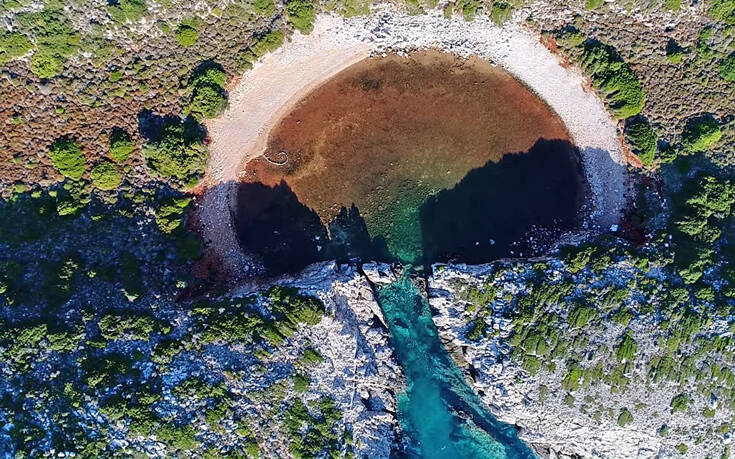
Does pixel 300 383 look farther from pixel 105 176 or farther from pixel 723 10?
pixel 723 10

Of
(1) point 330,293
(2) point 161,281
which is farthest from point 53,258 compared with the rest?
(1) point 330,293

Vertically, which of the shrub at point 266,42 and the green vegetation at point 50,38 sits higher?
the shrub at point 266,42

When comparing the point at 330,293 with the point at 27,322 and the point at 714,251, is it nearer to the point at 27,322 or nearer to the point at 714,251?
the point at 27,322

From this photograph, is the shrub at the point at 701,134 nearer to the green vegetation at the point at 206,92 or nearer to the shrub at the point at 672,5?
the shrub at the point at 672,5

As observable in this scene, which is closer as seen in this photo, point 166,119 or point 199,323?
point 199,323

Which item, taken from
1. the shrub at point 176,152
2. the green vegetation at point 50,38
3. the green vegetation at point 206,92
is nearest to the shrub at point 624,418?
the shrub at point 176,152

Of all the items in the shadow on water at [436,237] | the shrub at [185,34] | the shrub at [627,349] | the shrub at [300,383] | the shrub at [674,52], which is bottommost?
the shrub at [300,383]

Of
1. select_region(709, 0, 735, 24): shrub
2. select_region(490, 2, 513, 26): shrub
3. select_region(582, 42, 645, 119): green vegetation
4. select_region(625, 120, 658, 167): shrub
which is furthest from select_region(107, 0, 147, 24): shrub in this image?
select_region(709, 0, 735, 24): shrub

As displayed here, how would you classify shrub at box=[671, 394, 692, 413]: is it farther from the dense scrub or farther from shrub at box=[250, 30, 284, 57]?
shrub at box=[250, 30, 284, 57]
